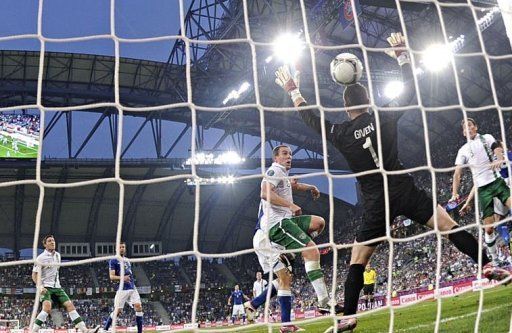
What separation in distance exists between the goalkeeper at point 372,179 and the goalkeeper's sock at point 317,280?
659 mm

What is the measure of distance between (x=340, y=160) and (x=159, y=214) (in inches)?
428

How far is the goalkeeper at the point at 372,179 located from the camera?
456cm

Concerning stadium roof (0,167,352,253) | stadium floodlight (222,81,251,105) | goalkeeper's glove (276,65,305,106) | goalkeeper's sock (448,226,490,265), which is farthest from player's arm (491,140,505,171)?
stadium roof (0,167,352,253)

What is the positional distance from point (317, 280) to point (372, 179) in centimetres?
135

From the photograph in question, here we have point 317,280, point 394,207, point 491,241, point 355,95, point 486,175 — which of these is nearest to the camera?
point 394,207

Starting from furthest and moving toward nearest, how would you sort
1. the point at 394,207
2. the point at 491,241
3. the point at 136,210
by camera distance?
the point at 136,210
the point at 491,241
the point at 394,207

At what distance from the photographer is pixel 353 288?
452 cm

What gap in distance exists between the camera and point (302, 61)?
24.6 m

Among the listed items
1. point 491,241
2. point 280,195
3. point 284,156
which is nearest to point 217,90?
point 491,241

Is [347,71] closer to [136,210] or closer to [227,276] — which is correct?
[136,210]

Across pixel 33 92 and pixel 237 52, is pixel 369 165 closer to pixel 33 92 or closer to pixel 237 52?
pixel 237 52

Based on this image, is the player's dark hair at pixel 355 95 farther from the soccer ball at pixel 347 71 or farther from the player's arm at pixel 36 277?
the player's arm at pixel 36 277

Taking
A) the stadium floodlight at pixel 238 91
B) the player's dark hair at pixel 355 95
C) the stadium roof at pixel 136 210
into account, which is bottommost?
the player's dark hair at pixel 355 95

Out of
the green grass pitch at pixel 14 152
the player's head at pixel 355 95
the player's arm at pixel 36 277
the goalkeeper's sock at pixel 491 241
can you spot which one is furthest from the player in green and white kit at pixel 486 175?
the green grass pitch at pixel 14 152
